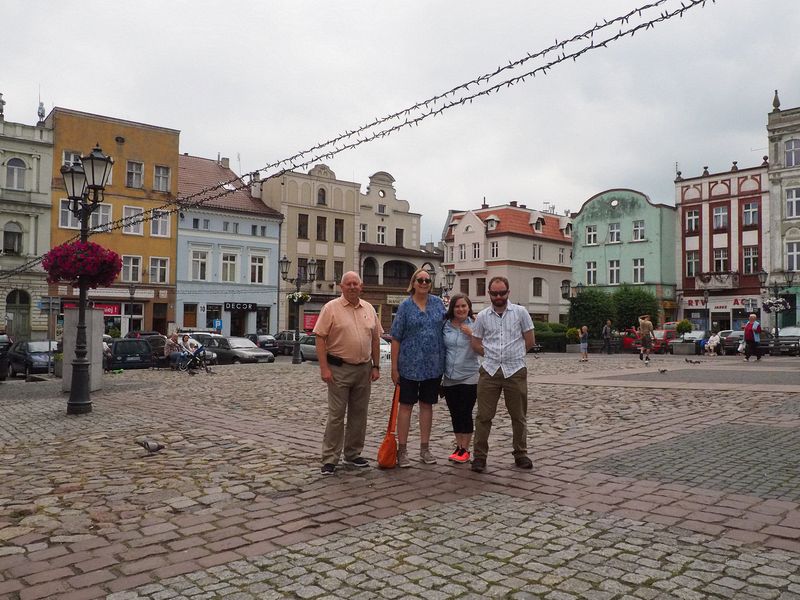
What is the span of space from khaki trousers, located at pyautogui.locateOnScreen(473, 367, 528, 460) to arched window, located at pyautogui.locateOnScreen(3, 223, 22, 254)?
41.3m

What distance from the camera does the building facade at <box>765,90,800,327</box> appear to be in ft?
143

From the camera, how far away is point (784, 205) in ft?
146

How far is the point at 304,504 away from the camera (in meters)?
5.17

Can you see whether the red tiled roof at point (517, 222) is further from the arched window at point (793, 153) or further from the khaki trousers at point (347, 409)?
the khaki trousers at point (347, 409)

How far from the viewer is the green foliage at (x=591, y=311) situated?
1682 inches

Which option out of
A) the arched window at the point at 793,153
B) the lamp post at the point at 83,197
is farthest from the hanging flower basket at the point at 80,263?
the arched window at the point at 793,153

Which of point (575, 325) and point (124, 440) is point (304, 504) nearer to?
point (124, 440)

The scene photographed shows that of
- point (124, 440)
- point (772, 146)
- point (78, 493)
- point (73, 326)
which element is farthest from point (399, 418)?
point (772, 146)

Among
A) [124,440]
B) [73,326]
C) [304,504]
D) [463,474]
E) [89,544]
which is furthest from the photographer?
[73,326]

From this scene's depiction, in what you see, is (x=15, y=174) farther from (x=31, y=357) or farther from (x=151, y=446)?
(x=151, y=446)

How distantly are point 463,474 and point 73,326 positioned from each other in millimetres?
10654

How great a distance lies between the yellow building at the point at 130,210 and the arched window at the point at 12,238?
1.80 m

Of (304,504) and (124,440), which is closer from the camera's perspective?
(304,504)

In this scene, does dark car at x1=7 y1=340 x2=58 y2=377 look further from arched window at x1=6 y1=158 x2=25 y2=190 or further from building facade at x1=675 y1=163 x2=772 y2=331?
building facade at x1=675 y1=163 x2=772 y2=331
